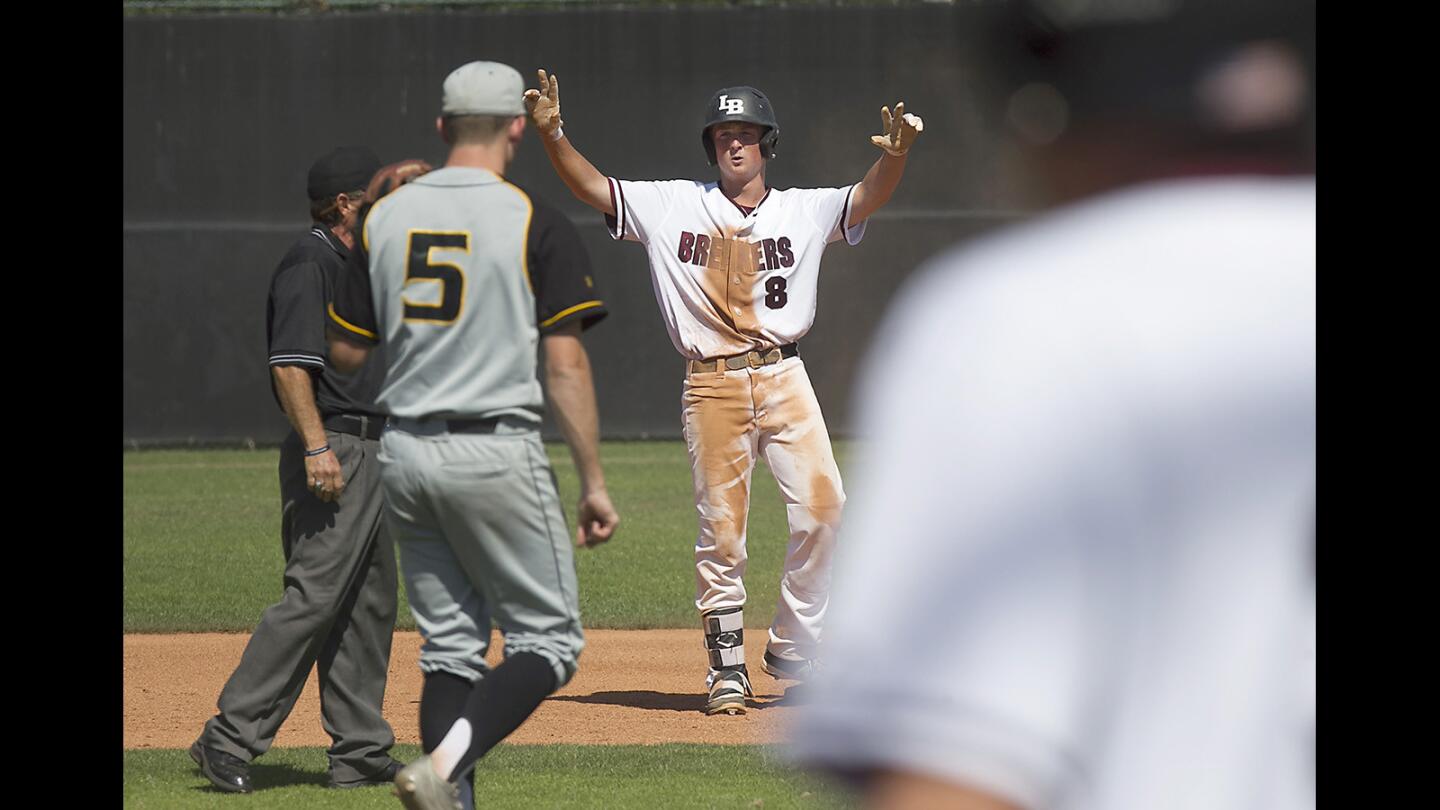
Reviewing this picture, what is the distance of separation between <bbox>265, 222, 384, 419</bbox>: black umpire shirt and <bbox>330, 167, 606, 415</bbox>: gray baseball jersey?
88cm

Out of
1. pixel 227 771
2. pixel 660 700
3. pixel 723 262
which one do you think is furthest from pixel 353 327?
pixel 660 700

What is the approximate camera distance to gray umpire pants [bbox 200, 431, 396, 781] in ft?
17.8

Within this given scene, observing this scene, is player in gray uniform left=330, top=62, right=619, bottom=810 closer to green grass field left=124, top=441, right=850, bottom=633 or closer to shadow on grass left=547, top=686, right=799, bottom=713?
shadow on grass left=547, top=686, right=799, bottom=713

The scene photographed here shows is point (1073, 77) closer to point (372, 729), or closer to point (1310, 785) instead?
point (1310, 785)

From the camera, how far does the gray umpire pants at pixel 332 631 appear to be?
5414mm

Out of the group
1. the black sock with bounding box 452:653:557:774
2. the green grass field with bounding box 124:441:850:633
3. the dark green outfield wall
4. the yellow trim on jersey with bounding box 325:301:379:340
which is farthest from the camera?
the dark green outfield wall

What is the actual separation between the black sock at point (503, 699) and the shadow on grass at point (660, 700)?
2413 millimetres

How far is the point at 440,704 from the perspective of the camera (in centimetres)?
443

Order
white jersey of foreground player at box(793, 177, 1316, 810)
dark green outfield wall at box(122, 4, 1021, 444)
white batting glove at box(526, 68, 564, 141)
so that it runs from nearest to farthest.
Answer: white jersey of foreground player at box(793, 177, 1316, 810)
white batting glove at box(526, 68, 564, 141)
dark green outfield wall at box(122, 4, 1021, 444)

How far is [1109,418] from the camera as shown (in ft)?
3.97

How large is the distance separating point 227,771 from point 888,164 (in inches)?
122

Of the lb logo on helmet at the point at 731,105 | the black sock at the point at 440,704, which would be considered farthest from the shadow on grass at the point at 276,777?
the lb logo on helmet at the point at 731,105

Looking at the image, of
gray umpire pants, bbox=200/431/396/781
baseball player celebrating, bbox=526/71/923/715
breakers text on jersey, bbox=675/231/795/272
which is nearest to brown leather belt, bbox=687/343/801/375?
baseball player celebrating, bbox=526/71/923/715

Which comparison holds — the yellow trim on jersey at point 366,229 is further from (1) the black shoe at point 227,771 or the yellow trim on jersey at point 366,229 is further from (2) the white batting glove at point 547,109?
(1) the black shoe at point 227,771
